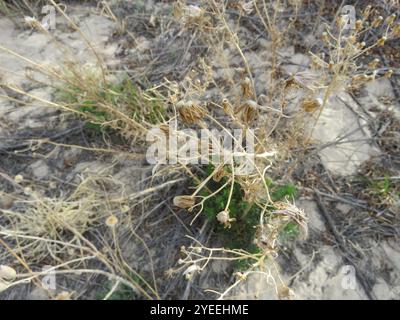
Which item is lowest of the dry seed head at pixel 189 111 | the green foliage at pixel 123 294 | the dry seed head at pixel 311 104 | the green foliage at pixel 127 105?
the green foliage at pixel 123 294

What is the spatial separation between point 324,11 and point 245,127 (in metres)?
1.55

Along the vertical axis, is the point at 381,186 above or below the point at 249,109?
below

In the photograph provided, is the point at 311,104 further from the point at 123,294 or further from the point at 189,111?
the point at 123,294

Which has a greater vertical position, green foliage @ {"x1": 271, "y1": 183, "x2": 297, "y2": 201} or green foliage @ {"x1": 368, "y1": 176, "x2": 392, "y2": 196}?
green foliage @ {"x1": 271, "y1": 183, "x2": 297, "y2": 201}

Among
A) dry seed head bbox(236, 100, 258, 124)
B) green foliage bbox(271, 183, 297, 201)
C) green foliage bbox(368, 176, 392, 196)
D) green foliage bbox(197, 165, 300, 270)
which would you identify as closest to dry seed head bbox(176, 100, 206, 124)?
dry seed head bbox(236, 100, 258, 124)

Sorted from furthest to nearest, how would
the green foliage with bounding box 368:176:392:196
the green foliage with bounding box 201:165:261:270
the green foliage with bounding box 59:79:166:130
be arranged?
the green foliage with bounding box 59:79:166:130, the green foliage with bounding box 368:176:392:196, the green foliage with bounding box 201:165:261:270

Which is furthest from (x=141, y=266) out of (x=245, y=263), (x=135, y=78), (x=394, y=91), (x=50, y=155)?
(x=394, y=91)

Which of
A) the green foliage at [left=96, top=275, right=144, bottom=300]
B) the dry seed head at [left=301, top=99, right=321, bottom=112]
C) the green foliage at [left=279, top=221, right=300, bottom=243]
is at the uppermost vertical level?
the dry seed head at [left=301, top=99, right=321, bottom=112]

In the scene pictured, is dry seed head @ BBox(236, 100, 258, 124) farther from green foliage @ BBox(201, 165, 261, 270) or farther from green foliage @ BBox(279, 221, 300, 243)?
green foliage @ BBox(279, 221, 300, 243)

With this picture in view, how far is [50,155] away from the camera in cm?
177

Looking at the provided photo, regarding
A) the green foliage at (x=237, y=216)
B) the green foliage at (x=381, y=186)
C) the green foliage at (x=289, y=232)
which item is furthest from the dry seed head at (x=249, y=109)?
the green foliage at (x=381, y=186)

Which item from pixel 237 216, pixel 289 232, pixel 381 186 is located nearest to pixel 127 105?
pixel 237 216

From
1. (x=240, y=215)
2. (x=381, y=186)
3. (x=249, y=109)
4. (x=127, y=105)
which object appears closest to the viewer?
(x=249, y=109)

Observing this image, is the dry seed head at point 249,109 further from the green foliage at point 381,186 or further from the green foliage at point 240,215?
the green foliage at point 381,186
